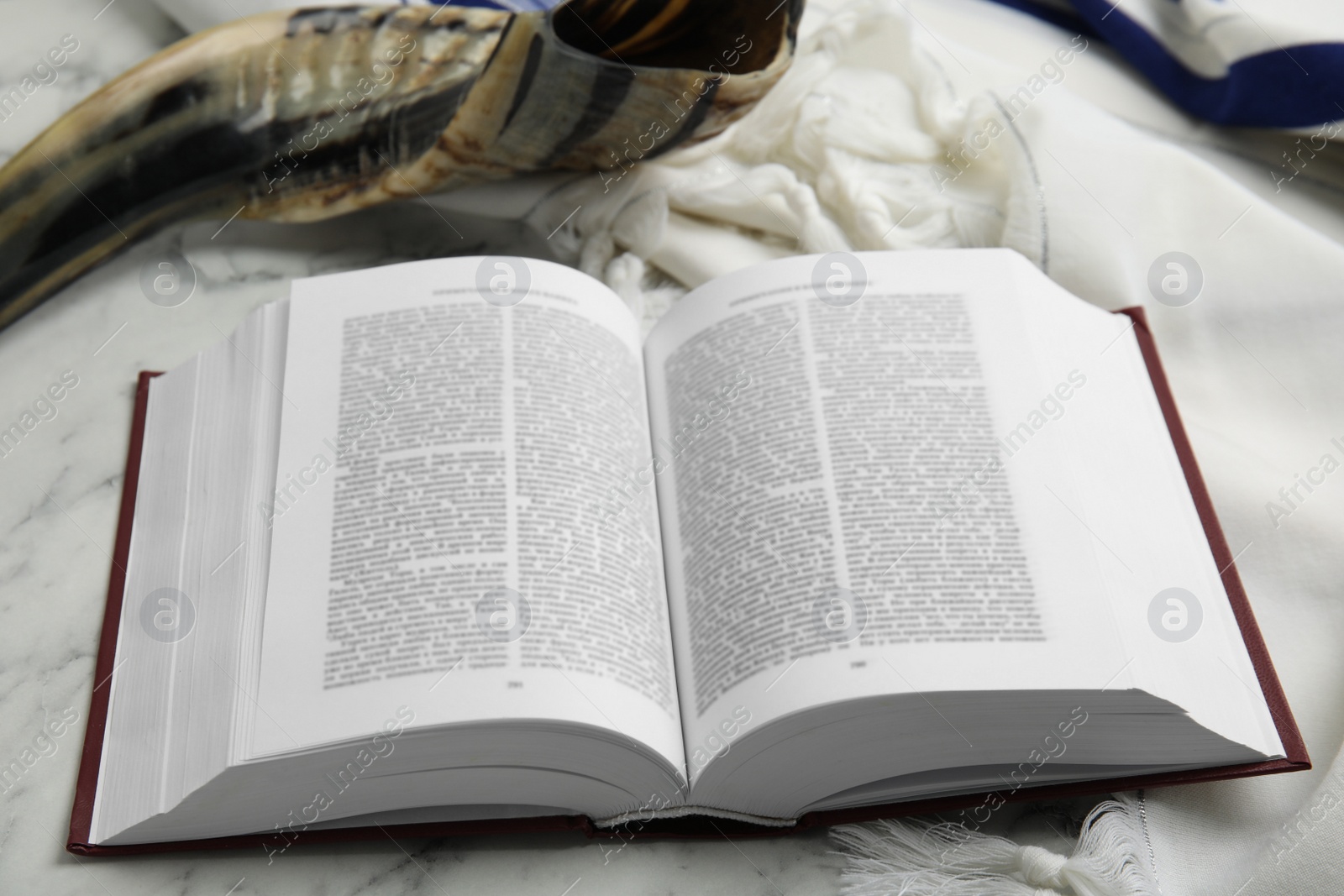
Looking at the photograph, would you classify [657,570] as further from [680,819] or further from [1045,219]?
[1045,219]

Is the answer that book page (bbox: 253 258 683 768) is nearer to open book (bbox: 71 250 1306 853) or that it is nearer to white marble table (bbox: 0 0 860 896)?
open book (bbox: 71 250 1306 853)

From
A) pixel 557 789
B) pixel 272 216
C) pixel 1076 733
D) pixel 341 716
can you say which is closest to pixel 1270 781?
pixel 1076 733

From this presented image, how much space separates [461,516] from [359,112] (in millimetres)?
374

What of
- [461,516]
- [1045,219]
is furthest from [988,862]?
[1045,219]

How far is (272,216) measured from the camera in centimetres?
84

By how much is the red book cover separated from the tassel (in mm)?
13

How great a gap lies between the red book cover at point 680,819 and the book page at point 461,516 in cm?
9

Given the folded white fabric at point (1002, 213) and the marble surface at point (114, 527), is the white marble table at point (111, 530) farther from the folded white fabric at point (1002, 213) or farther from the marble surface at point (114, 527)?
the folded white fabric at point (1002, 213)

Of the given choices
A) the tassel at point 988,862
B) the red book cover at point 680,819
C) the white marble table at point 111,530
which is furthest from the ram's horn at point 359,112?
the tassel at point 988,862

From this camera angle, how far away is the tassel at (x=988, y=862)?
1.97 ft

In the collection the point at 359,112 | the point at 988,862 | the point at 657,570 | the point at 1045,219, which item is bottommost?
the point at 988,862

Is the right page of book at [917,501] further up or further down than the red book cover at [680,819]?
further up

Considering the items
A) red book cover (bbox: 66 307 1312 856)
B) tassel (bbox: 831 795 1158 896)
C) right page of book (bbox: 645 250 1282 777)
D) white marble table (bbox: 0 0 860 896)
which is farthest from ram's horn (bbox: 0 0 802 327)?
tassel (bbox: 831 795 1158 896)

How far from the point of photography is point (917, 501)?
2.06ft
